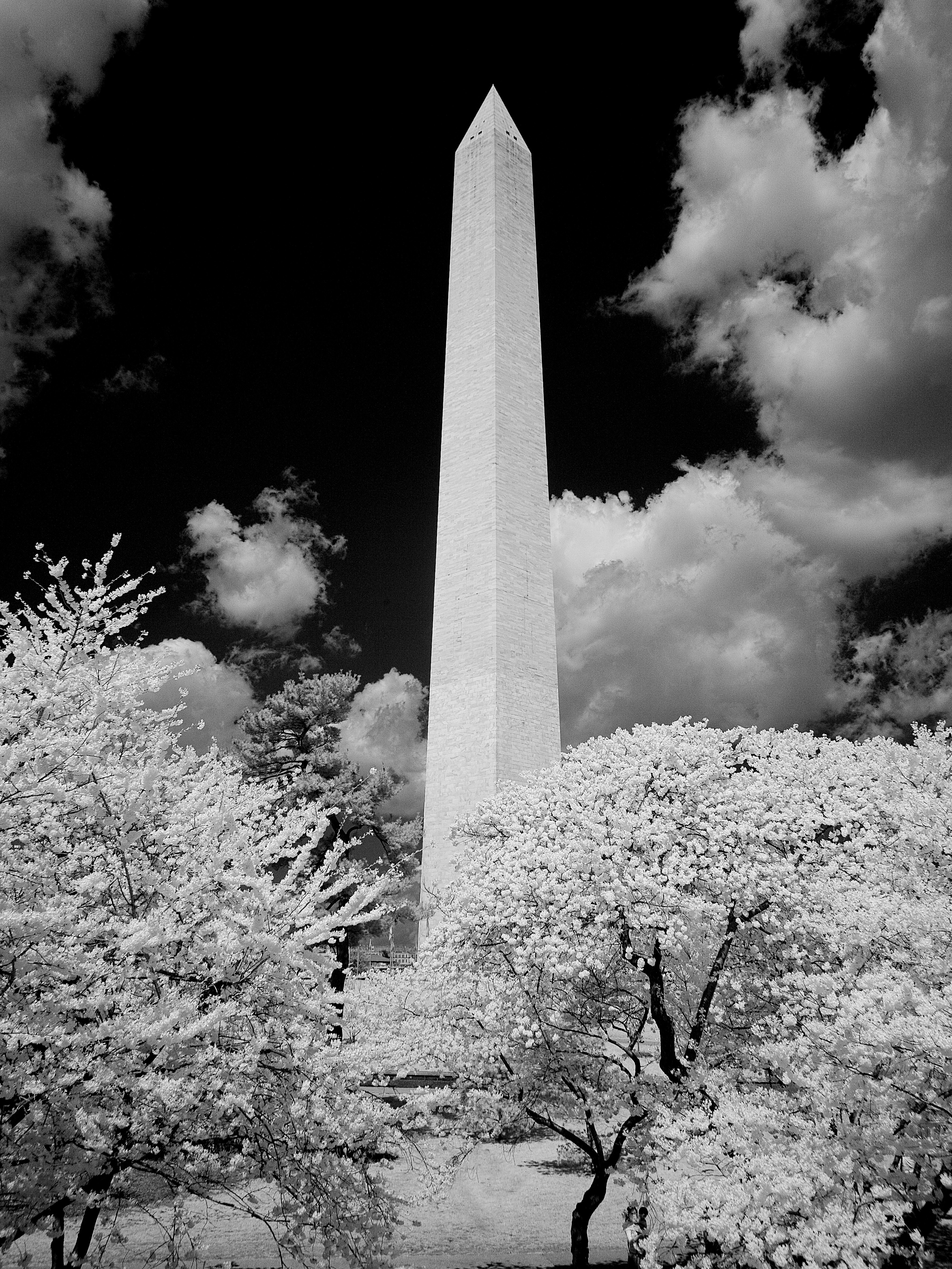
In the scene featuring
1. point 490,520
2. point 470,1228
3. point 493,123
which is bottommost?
point 470,1228

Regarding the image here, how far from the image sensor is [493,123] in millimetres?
33594

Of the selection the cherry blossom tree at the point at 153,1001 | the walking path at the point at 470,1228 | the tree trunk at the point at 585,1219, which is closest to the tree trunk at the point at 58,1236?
the cherry blossom tree at the point at 153,1001

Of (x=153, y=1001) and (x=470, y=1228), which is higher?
(x=153, y=1001)

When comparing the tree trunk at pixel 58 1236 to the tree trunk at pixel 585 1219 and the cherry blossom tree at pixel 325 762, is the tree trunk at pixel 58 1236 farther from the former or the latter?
the cherry blossom tree at pixel 325 762

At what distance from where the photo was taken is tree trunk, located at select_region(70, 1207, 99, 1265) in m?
6.55

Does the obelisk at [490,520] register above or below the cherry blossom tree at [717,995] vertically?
above

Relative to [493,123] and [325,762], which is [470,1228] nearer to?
[325,762]

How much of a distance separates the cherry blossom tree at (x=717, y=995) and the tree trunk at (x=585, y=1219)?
0.03m

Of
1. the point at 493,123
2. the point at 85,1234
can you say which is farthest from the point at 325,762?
the point at 493,123

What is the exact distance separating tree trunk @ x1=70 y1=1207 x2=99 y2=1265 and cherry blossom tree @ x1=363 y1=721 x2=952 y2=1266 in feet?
17.5

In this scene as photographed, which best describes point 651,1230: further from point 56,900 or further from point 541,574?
point 541,574

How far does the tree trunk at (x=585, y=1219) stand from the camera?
10.5m

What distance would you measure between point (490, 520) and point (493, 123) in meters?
19.0

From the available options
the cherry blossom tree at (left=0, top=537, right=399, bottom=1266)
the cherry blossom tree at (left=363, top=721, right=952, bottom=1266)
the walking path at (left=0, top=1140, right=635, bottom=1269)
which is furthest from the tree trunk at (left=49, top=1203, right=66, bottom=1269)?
the cherry blossom tree at (left=363, top=721, right=952, bottom=1266)
